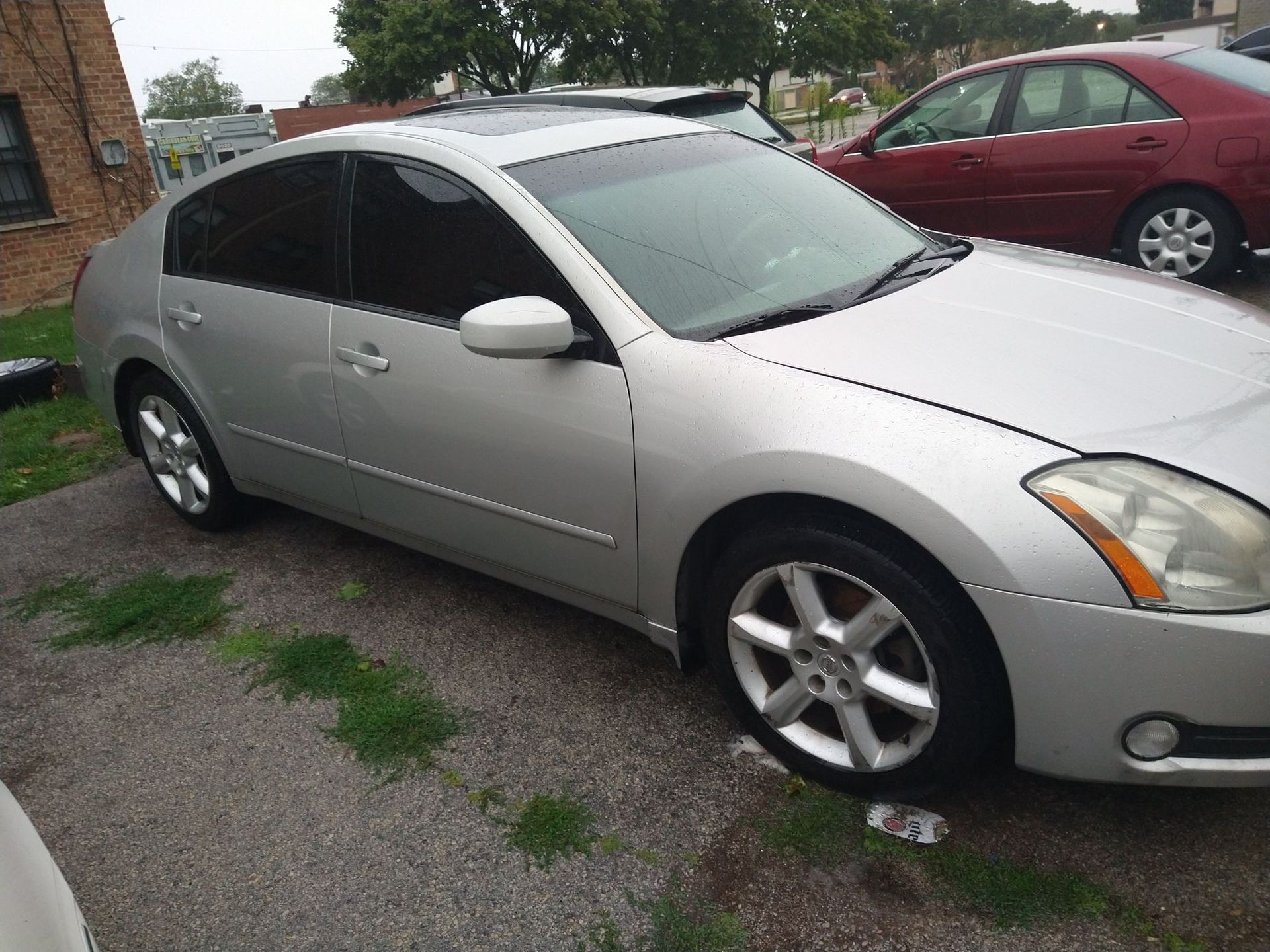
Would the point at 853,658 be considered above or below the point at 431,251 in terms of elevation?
below

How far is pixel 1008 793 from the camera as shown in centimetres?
246

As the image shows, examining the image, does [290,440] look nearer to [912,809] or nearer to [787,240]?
[787,240]

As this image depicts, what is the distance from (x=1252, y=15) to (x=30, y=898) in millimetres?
55216

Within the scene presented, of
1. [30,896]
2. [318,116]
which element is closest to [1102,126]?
[30,896]

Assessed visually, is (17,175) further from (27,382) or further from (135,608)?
(135,608)

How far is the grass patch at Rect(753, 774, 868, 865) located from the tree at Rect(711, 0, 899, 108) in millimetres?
29738

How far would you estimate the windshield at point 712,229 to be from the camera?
2748 millimetres

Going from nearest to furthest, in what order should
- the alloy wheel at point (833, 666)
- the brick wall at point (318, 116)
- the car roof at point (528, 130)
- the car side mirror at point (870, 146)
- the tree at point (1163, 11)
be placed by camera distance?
1. the alloy wheel at point (833, 666)
2. the car roof at point (528, 130)
3. the car side mirror at point (870, 146)
4. the brick wall at point (318, 116)
5. the tree at point (1163, 11)

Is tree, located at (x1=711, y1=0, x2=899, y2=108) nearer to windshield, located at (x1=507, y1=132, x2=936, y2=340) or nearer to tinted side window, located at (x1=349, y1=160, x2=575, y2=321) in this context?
windshield, located at (x1=507, y1=132, x2=936, y2=340)

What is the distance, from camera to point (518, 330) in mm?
2564

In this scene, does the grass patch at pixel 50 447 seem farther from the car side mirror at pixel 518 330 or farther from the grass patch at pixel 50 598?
the car side mirror at pixel 518 330

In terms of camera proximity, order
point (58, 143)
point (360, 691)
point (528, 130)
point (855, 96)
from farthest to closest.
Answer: point (855, 96), point (58, 143), point (528, 130), point (360, 691)

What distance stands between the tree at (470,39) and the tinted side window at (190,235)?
2436 cm

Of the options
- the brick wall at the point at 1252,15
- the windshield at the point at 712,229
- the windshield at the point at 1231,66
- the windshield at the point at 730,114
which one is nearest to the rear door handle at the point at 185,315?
the windshield at the point at 712,229
